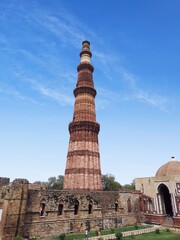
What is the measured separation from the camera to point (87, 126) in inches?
985

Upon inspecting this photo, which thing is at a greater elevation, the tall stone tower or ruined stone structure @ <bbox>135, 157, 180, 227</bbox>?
the tall stone tower

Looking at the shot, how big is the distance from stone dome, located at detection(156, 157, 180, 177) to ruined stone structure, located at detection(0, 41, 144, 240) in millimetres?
4388

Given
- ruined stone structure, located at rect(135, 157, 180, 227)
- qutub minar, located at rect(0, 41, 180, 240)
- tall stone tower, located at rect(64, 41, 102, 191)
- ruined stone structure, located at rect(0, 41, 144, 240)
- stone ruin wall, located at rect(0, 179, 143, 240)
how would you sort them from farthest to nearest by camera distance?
tall stone tower, located at rect(64, 41, 102, 191) → ruined stone structure, located at rect(135, 157, 180, 227) → qutub minar, located at rect(0, 41, 180, 240) → ruined stone structure, located at rect(0, 41, 144, 240) → stone ruin wall, located at rect(0, 179, 143, 240)

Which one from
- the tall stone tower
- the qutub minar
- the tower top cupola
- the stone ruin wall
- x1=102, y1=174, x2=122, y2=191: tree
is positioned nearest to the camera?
the stone ruin wall

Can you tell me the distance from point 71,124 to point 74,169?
5841 mm

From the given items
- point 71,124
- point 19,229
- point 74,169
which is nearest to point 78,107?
point 71,124

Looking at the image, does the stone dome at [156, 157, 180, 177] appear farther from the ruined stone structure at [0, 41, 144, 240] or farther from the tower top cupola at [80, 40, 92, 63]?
the tower top cupola at [80, 40, 92, 63]

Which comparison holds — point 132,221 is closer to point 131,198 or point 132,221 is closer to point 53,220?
point 131,198

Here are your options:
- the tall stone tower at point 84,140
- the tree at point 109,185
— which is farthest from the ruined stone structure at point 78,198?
the tree at point 109,185

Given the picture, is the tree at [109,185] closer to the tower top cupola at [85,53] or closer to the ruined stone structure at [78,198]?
the ruined stone structure at [78,198]

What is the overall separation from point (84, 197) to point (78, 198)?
0.68 meters

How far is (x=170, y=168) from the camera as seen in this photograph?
25.8 m

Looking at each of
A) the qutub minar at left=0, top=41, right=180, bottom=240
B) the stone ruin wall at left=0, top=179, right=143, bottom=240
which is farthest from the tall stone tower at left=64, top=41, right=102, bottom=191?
the stone ruin wall at left=0, top=179, right=143, bottom=240

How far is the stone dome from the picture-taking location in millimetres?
25281
